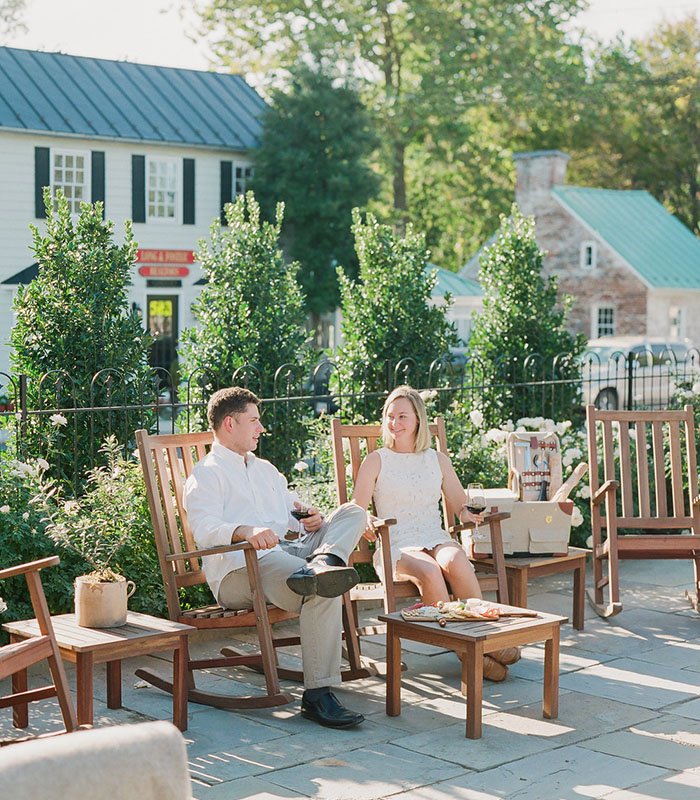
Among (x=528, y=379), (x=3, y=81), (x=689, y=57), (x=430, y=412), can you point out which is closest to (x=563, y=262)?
(x=689, y=57)

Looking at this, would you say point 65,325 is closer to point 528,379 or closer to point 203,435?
point 203,435

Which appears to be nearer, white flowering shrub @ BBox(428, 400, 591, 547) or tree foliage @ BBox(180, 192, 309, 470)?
white flowering shrub @ BBox(428, 400, 591, 547)

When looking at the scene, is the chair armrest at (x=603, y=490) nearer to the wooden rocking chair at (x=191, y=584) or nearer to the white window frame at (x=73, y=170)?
the wooden rocking chair at (x=191, y=584)

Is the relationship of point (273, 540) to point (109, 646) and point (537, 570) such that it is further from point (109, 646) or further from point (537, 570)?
point (537, 570)

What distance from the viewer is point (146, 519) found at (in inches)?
237

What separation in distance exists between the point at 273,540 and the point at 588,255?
2869cm

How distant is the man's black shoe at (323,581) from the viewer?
15.5 ft

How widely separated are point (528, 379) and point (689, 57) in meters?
33.1

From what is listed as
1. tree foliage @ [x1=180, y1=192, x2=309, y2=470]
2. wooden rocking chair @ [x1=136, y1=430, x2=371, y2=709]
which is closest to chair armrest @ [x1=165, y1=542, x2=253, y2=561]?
wooden rocking chair @ [x1=136, y1=430, x2=371, y2=709]

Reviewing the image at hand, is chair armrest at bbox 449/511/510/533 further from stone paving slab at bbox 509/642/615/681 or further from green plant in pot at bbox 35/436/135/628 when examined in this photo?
green plant in pot at bbox 35/436/135/628

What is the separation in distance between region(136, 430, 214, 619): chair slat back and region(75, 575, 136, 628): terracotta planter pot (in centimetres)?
43

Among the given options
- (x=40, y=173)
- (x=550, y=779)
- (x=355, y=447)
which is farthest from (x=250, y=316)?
(x=40, y=173)

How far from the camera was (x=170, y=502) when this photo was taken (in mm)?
5238

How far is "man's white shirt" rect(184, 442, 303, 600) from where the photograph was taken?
16.4ft
